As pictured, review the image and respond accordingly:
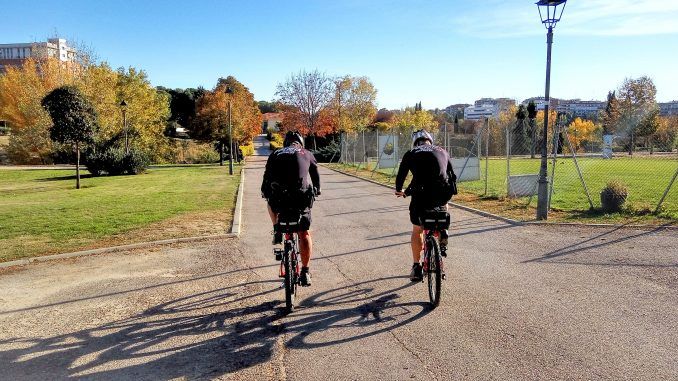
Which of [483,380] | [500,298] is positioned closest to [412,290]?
[500,298]

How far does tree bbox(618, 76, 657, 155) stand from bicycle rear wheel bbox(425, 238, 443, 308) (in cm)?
4744

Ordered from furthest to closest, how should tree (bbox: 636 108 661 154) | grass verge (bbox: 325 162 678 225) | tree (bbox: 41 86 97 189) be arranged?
tree (bbox: 636 108 661 154) → tree (bbox: 41 86 97 189) → grass verge (bbox: 325 162 678 225)

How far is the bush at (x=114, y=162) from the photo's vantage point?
26797 millimetres

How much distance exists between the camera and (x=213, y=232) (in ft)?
30.2

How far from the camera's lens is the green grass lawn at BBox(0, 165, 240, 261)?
868 cm

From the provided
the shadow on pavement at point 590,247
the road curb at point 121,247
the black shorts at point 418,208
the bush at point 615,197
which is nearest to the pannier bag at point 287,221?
the black shorts at point 418,208

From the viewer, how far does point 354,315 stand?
189 inches

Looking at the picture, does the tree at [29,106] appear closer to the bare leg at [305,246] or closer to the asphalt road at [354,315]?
the asphalt road at [354,315]

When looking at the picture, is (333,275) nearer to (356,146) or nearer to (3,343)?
(3,343)

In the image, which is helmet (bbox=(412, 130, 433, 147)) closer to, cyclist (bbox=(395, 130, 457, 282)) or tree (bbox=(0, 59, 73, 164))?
cyclist (bbox=(395, 130, 457, 282))

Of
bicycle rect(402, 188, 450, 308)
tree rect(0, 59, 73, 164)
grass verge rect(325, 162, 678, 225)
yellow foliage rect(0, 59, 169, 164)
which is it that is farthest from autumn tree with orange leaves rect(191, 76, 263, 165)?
bicycle rect(402, 188, 450, 308)

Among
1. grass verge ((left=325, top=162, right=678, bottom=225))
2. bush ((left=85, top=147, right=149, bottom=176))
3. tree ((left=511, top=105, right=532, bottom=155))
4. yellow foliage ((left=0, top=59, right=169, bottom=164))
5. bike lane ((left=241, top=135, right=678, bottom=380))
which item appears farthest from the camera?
tree ((left=511, top=105, right=532, bottom=155))

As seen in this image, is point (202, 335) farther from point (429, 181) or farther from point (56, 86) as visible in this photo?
point (56, 86)

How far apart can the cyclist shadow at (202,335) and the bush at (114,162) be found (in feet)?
79.8
